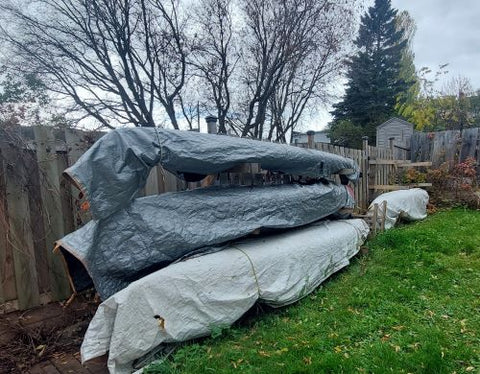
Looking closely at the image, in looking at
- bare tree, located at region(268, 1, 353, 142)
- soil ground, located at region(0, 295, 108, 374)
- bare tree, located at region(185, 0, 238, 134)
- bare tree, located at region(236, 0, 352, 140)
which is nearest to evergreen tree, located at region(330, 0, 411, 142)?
bare tree, located at region(268, 1, 353, 142)

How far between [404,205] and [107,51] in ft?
28.4

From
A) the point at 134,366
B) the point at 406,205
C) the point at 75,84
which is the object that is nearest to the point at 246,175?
the point at 134,366

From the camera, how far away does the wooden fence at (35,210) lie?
264 cm

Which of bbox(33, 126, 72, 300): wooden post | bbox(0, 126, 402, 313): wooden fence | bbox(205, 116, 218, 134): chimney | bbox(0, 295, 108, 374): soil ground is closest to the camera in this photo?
bbox(0, 295, 108, 374): soil ground

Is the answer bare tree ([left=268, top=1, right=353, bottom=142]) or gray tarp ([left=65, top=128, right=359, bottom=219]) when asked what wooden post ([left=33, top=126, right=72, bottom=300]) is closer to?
gray tarp ([left=65, top=128, right=359, bottom=219])

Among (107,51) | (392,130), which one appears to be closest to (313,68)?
(107,51)

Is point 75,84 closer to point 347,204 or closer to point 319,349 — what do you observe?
point 347,204

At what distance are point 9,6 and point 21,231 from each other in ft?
26.1

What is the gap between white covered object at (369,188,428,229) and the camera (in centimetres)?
579

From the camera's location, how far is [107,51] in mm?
8797

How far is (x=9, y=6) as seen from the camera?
25.2ft

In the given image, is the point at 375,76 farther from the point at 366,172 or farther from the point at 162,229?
the point at 162,229

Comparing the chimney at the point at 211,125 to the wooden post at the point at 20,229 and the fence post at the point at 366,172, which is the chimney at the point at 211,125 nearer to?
the wooden post at the point at 20,229

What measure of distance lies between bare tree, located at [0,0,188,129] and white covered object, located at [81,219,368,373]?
7.77 metres
